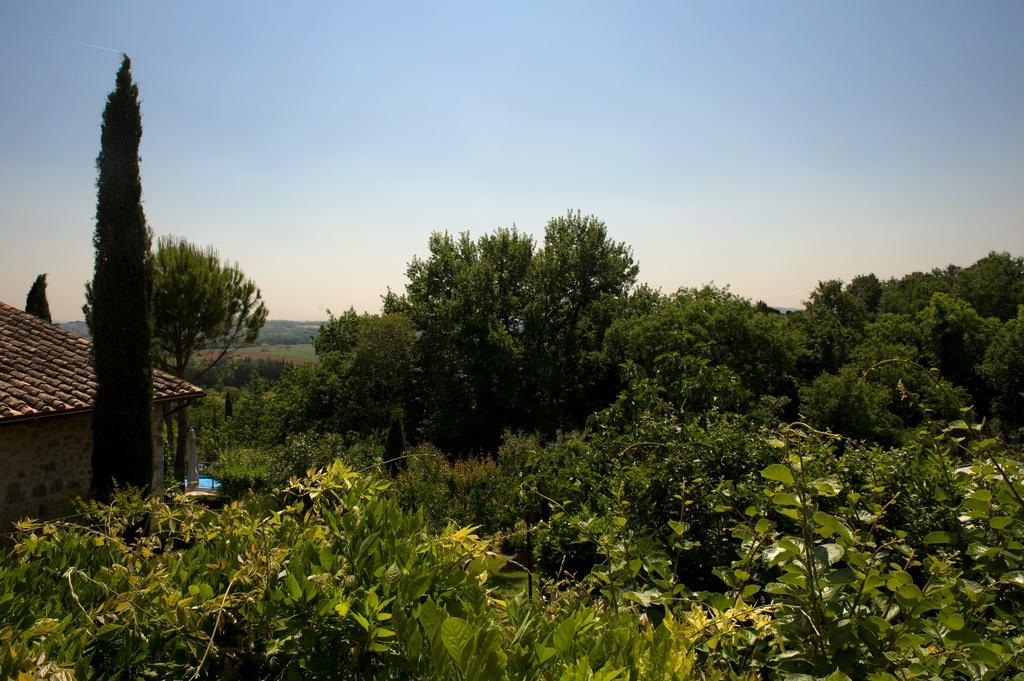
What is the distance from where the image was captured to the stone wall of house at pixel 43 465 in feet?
26.0

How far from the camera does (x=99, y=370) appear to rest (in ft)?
30.1

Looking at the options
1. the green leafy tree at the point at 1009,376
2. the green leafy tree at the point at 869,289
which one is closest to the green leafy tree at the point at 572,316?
the green leafy tree at the point at 1009,376

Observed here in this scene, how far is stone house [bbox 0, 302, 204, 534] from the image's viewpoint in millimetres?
7906

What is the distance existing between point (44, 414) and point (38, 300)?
1085cm

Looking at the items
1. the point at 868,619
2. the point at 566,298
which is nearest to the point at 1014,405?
the point at 566,298

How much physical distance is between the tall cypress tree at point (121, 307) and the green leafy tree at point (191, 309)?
30.6 feet

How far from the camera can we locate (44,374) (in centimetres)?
917

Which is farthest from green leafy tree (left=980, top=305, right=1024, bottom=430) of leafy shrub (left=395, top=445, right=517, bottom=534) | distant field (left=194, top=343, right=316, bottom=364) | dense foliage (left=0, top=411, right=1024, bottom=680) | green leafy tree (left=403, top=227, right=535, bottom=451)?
distant field (left=194, top=343, right=316, bottom=364)

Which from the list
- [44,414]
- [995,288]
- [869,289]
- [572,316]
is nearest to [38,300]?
[44,414]

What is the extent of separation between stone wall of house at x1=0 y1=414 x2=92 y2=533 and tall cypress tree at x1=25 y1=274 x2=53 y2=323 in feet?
30.0

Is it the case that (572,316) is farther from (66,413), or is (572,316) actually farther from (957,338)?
(957,338)

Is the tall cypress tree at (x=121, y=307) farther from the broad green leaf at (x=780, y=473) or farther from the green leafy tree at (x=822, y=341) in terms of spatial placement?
the green leafy tree at (x=822, y=341)

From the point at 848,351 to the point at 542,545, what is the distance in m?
30.2

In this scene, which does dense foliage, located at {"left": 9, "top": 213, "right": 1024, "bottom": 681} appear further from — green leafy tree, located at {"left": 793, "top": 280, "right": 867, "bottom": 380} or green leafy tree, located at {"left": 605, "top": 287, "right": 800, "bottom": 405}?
green leafy tree, located at {"left": 793, "top": 280, "right": 867, "bottom": 380}
